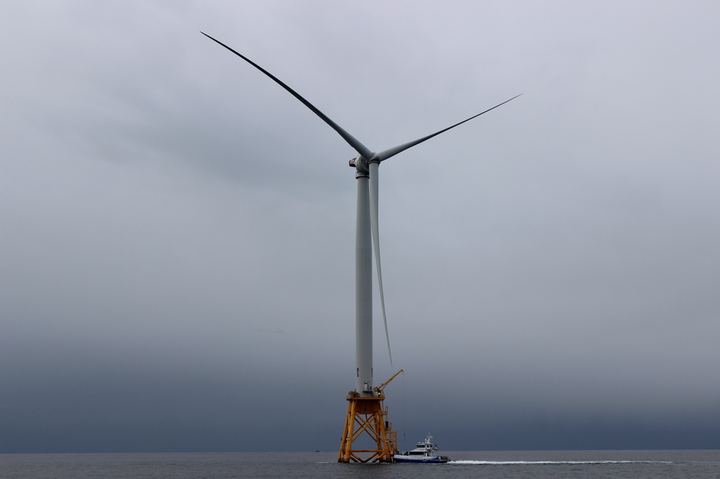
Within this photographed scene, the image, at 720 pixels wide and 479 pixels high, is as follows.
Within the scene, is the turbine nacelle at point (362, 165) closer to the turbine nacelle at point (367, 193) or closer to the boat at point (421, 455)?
the turbine nacelle at point (367, 193)

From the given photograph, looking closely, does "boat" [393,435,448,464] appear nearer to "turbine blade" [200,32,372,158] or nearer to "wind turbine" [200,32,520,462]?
"wind turbine" [200,32,520,462]

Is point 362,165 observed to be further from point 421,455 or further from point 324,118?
point 421,455

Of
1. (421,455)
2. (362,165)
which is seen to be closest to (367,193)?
(362,165)

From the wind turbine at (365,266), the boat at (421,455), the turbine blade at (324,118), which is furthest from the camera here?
the boat at (421,455)

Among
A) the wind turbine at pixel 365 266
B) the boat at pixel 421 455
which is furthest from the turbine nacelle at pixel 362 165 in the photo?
the boat at pixel 421 455

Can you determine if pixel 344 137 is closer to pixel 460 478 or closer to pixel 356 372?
pixel 356 372

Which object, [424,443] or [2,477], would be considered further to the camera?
[424,443]

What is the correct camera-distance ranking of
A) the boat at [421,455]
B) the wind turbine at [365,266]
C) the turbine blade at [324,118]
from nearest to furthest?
the turbine blade at [324,118] < the wind turbine at [365,266] < the boat at [421,455]

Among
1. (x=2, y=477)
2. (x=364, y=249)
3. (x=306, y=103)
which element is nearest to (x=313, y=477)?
(x=364, y=249)

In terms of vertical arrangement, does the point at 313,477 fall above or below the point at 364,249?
below

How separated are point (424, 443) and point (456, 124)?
324 ft

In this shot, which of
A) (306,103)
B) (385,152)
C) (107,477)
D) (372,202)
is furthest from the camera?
(107,477)

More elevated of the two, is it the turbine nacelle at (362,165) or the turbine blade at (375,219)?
the turbine nacelle at (362,165)

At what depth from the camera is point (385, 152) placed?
95875 mm
